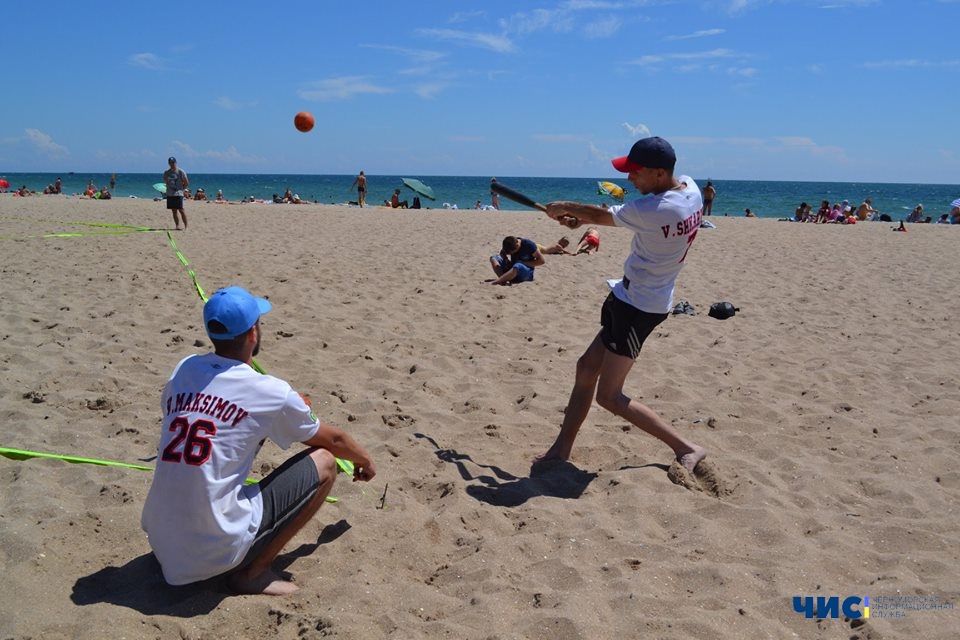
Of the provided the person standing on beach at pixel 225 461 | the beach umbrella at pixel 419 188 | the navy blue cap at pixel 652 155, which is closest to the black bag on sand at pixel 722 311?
the navy blue cap at pixel 652 155

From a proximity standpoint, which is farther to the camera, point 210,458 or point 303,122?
point 303,122

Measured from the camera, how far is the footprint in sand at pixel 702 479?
391 centimetres

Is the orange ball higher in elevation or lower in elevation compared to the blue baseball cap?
higher

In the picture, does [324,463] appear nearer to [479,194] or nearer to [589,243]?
[589,243]

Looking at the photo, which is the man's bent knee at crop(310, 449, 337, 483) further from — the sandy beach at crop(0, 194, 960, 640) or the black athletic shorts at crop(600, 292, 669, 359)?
the black athletic shorts at crop(600, 292, 669, 359)

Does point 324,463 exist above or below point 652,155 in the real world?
below

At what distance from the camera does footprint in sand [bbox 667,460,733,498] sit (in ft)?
12.8

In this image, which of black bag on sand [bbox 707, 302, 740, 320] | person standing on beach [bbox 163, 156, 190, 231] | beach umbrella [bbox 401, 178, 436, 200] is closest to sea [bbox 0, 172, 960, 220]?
beach umbrella [bbox 401, 178, 436, 200]

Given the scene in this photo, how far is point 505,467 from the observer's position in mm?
4273

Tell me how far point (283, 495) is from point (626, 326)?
6.53 ft

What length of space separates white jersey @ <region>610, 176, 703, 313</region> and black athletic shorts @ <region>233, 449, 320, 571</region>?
1932 mm

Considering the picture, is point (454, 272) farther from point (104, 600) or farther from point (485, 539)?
point (104, 600)

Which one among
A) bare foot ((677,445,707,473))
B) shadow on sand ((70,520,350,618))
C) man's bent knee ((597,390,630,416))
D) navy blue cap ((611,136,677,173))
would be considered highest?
navy blue cap ((611,136,677,173))

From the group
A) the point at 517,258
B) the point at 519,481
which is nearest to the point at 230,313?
the point at 519,481
